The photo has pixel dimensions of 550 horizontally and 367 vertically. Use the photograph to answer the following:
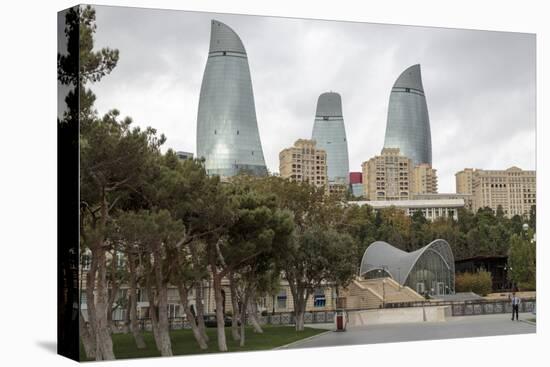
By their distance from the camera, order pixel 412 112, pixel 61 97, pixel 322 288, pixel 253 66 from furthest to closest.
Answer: pixel 322 288
pixel 412 112
pixel 253 66
pixel 61 97

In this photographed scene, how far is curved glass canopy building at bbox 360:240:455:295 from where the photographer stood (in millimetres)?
23828

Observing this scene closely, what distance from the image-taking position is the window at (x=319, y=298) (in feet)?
77.7

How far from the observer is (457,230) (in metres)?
24.3

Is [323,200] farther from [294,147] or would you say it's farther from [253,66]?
[253,66]

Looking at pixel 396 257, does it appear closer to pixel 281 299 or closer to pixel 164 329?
pixel 281 299

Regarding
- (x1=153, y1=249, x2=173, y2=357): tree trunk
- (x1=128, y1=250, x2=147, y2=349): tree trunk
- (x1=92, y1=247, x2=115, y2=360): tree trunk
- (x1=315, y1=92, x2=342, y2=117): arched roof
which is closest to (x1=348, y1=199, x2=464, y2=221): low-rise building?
(x1=315, y1=92, x2=342, y2=117): arched roof

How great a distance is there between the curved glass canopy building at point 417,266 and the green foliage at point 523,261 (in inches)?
62.7

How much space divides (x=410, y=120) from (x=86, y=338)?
29.2 feet

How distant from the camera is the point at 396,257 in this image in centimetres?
2605

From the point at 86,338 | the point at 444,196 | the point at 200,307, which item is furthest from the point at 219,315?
the point at 444,196

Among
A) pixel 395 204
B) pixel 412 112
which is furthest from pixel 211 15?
pixel 395 204

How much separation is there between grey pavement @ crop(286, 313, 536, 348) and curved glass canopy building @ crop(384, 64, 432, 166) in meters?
3.95

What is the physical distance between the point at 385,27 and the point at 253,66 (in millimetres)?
3391

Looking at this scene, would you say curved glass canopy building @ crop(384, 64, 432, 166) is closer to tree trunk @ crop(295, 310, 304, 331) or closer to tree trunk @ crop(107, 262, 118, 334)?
tree trunk @ crop(295, 310, 304, 331)
